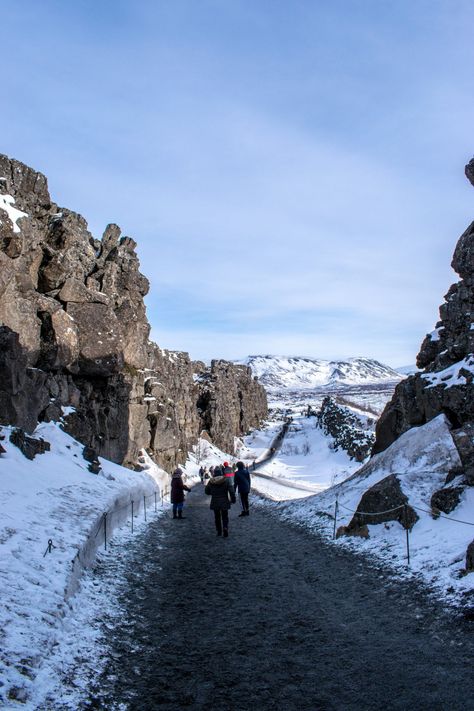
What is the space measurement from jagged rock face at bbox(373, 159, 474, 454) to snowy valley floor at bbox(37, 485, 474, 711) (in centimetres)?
746

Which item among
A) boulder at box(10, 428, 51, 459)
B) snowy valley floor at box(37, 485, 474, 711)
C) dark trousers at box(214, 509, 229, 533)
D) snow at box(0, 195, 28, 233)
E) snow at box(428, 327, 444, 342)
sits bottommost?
dark trousers at box(214, 509, 229, 533)

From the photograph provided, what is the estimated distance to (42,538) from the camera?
9.68 meters

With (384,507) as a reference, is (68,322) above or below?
above

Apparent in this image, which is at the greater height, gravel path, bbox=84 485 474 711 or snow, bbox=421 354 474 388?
snow, bbox=421 354 474 388

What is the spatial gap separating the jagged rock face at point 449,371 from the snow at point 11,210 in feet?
55.0

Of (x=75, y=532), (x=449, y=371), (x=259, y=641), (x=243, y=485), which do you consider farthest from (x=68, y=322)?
(x=259, y=641)

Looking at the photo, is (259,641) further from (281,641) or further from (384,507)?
(384,507)

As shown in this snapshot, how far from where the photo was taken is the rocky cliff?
19.8 meters

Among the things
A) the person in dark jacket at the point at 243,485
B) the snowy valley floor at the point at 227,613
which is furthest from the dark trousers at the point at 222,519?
the person in dark jacket at the point at 243,485

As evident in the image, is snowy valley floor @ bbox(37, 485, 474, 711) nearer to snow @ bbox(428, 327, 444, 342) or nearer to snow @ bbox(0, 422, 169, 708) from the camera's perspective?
snow @ bbox(0, 422, 169, 708)

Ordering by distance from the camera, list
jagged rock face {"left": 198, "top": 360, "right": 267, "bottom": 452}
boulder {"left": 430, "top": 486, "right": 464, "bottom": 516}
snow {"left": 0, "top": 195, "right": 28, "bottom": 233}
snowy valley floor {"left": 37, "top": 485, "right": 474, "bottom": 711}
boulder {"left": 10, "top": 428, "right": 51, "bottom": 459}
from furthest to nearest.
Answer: jagged rock face {"left": 198, "top": 360, "right": 267, "bottom": 452} < snow {"left": 0, "top": 195, "right": 28, "bottom": 233} < boulder {"left": 10, "top": 428, "right": 51, "bottom": 459} < boulder {"left": 430, "top": 486, "right": 464, "bottom": 516} < snowy valley floor {"left": 37, "top": 485, "right": 474, "bottom": 711}

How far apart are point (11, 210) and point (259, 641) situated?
1977 centimetres

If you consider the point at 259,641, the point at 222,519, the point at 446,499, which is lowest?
the point at 222,519

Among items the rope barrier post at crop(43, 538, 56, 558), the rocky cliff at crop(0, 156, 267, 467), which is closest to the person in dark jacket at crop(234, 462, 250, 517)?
the rocky cliff at crop(0, 156, 267, 467)
